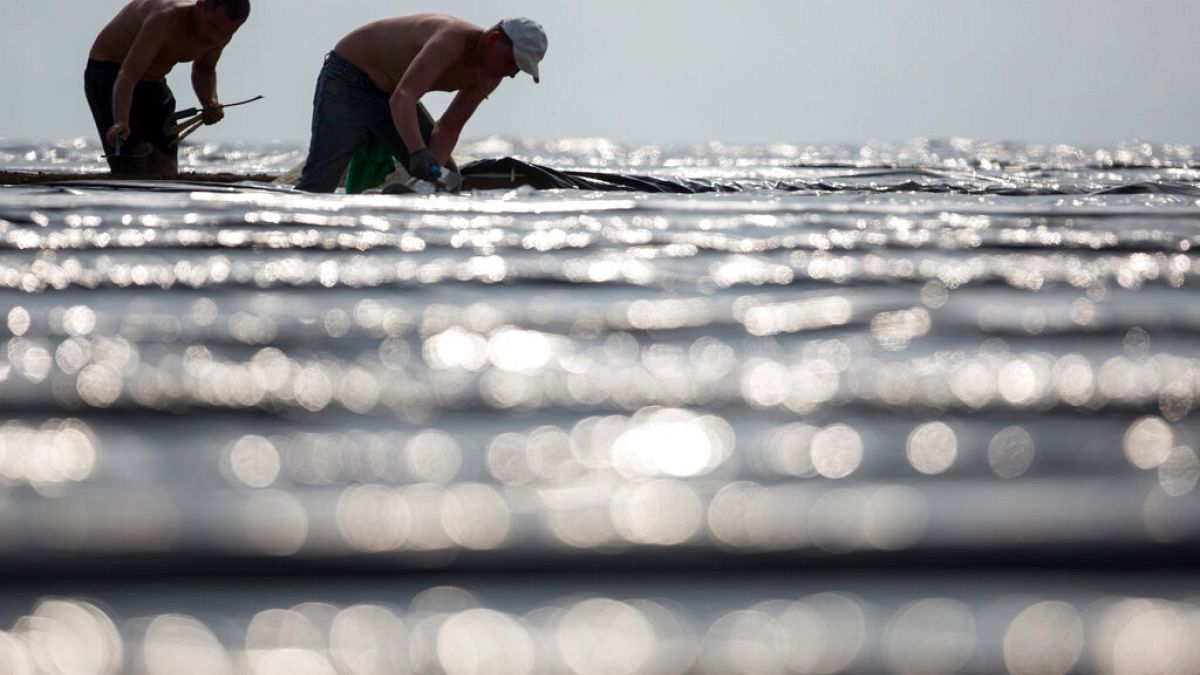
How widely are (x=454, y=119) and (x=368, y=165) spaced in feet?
1.39

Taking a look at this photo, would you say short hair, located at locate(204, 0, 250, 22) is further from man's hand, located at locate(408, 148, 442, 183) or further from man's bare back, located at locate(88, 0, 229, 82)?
man's hand, located at locate(408, 148, 442, 183)

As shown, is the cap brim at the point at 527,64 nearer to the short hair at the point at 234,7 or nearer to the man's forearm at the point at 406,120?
the man's forearm at the point at 406,120

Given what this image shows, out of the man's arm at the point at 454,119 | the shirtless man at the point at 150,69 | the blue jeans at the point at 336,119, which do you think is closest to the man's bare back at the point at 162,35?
the shirtless man at the point at 150,69

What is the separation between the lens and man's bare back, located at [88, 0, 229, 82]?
4828mm

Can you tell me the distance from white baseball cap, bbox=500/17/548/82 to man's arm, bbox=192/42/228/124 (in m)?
1.67

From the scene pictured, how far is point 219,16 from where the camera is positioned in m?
4.78

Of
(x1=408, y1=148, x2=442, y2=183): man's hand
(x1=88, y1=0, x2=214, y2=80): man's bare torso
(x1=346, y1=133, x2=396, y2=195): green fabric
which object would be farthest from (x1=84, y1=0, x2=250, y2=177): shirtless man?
(x1=408, y1=148, x2=442, y2=183): man's hand

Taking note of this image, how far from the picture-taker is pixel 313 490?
2.50 feet

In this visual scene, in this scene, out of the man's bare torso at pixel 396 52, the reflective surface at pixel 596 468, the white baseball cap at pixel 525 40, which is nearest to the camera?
the reflective surface at pixel 596 468

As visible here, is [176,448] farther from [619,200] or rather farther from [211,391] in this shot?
[619,200]

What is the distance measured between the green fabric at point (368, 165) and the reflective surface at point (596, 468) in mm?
3168

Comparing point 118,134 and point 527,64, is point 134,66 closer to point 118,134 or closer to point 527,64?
point 118,134

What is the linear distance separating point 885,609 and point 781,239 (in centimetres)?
175

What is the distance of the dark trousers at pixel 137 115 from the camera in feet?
17.1
